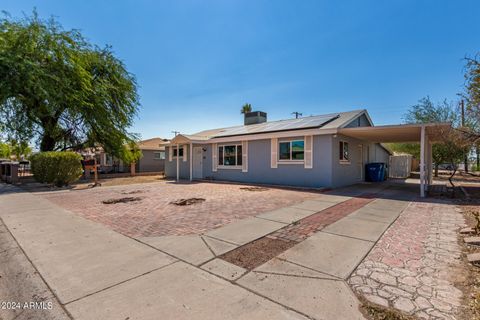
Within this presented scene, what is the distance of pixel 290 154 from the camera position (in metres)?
11.5

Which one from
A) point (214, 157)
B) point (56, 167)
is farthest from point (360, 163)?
point (56, 167)

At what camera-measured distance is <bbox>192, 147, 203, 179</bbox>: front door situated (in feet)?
52.1

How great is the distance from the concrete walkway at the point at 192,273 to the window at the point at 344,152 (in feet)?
22.8

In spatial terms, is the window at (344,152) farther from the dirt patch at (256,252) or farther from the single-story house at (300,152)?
the dirt patch at (256,252)

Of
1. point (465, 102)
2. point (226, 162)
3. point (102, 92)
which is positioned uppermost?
point (102, 92)

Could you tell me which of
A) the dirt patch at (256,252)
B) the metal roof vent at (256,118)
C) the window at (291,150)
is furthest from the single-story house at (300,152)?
the dirt patch at (256,252)

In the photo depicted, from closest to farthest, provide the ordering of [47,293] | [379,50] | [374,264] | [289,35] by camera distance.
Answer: [47,293] → [374,264] → [289,35] → [379,50]

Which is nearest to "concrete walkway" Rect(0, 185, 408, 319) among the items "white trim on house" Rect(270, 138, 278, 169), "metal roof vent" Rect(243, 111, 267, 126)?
"white trim on house" Rect(270, 138, 278, 169)

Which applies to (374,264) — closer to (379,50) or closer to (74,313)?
(74,313)

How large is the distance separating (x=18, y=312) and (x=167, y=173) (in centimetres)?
1629

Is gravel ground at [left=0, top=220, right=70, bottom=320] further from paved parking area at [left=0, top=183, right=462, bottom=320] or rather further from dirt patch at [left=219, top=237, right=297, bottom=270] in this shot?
dirt patch at [left=219, top=237, right=297, bottom=270]

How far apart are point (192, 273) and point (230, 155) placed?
11.5 meters

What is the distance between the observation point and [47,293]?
7.92ft

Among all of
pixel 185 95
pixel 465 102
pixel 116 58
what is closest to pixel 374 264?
pixel 465 102
